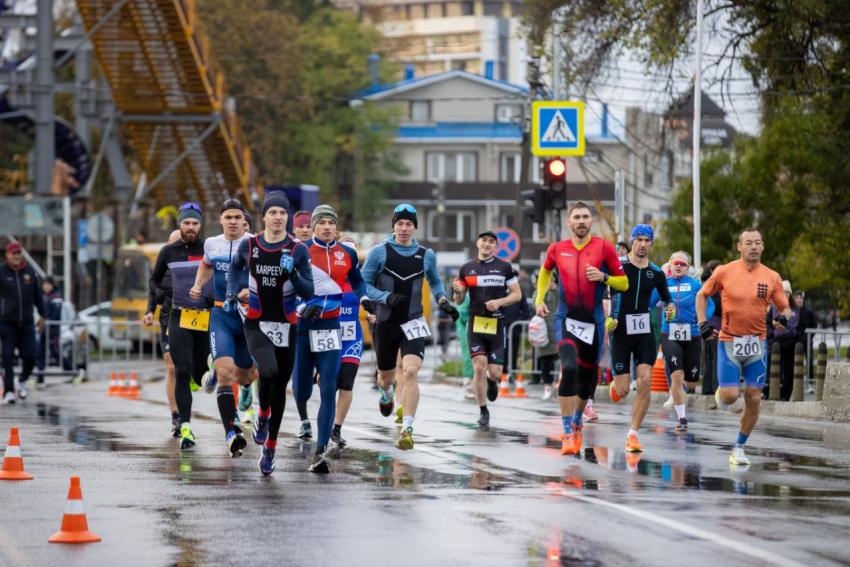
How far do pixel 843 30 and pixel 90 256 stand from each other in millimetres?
17948

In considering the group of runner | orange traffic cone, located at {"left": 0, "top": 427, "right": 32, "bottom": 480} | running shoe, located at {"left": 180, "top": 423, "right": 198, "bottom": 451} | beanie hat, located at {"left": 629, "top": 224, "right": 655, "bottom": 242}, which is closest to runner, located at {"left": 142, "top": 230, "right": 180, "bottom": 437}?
the group of runner

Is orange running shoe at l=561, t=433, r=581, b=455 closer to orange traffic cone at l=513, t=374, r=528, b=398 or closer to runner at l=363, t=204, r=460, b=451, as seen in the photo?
runner at l=363, t=204, r=460, b=451

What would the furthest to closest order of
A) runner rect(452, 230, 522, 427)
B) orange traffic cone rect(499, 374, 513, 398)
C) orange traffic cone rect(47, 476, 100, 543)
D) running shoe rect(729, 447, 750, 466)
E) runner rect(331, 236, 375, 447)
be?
1. orange traffic cone rect(499, 374, 513, 398)
2. runner rect(452, 230, 522, 427)
3. runner rect(331, 236, 375, 447)
4. running shoe rect(729, 447, 750, 466)
5. orange traffic cone rect(47, 476, 100, 543)

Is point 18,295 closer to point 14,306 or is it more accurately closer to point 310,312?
point 14,306

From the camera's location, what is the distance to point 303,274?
11.5m

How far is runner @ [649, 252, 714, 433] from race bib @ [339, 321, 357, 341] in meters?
5.30

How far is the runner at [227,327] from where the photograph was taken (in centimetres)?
1227

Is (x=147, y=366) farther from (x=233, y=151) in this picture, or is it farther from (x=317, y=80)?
(x=317, y=80)

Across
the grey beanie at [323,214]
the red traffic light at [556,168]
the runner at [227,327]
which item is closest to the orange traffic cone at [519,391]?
the red traffic light at [556,168]

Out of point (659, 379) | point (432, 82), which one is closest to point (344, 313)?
point (659, 379)

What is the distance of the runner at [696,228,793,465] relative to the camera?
12812 mm

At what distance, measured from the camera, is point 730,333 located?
42.2 ft

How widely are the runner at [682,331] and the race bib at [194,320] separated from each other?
228 inches

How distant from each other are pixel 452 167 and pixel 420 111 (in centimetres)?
381
